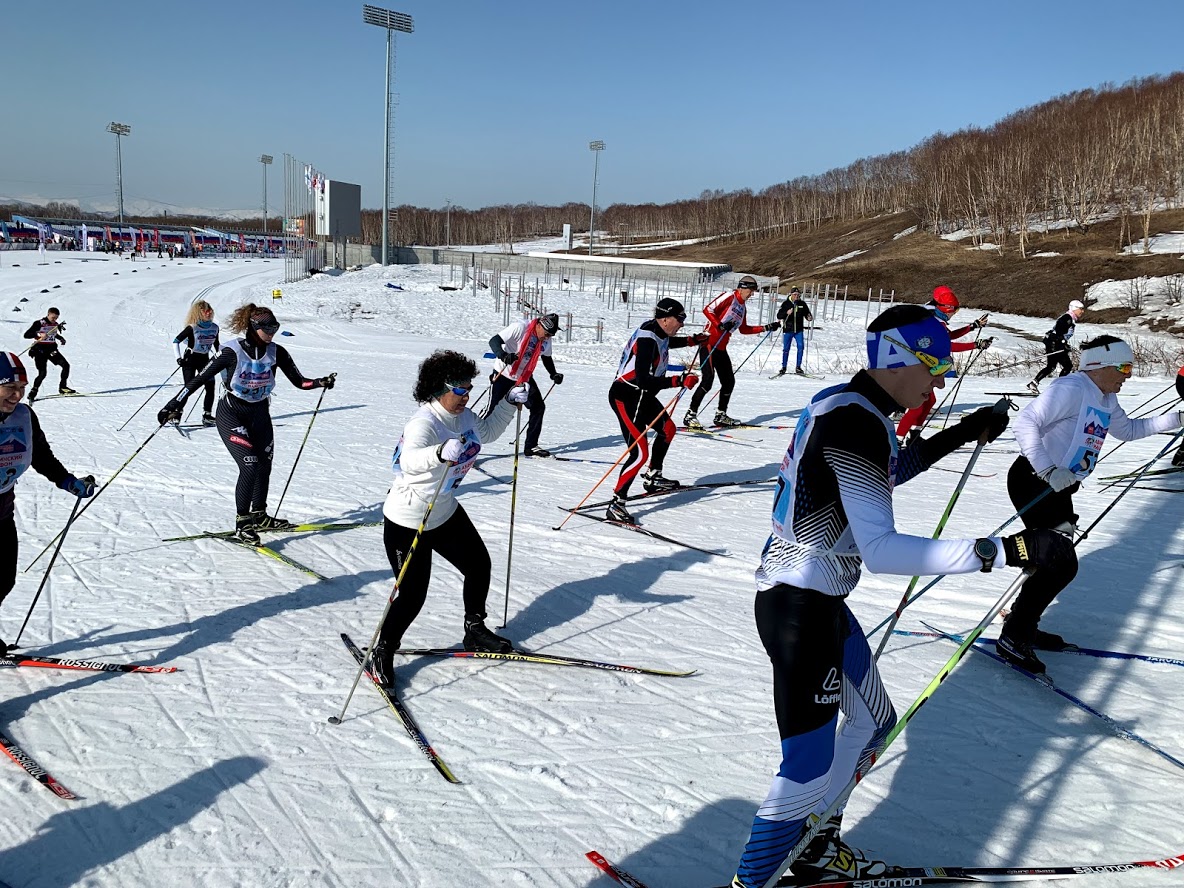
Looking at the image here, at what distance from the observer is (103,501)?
7000mm

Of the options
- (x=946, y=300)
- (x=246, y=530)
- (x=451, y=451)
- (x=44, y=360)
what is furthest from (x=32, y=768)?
(x=44, y=360)

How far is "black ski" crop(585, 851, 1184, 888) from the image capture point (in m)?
2.73

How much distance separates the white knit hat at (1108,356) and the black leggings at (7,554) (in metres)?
5.44

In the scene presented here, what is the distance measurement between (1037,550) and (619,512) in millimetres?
4893

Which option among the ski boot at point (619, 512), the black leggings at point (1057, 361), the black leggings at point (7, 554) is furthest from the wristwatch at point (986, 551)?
the black leggings at point (1057, 361)

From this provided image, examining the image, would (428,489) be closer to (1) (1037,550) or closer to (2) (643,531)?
(1) (1037,550)

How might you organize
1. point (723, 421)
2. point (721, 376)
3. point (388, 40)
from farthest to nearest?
point (388, 40), point (723, 421), point (721, 376)

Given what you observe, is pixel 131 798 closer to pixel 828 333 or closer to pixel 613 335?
pixel 613 335

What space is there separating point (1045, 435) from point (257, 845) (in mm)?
4020

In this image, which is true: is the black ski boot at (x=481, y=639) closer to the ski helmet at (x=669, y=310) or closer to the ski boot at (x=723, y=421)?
the ski helmet at (x=669, y=310)

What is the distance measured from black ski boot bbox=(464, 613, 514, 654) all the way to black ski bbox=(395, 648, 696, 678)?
0.10 ft

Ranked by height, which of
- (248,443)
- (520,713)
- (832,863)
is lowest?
(520,713)

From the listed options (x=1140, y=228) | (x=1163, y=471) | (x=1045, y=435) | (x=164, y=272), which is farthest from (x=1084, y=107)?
(x=1045, y=435)

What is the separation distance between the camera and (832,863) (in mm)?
2686
